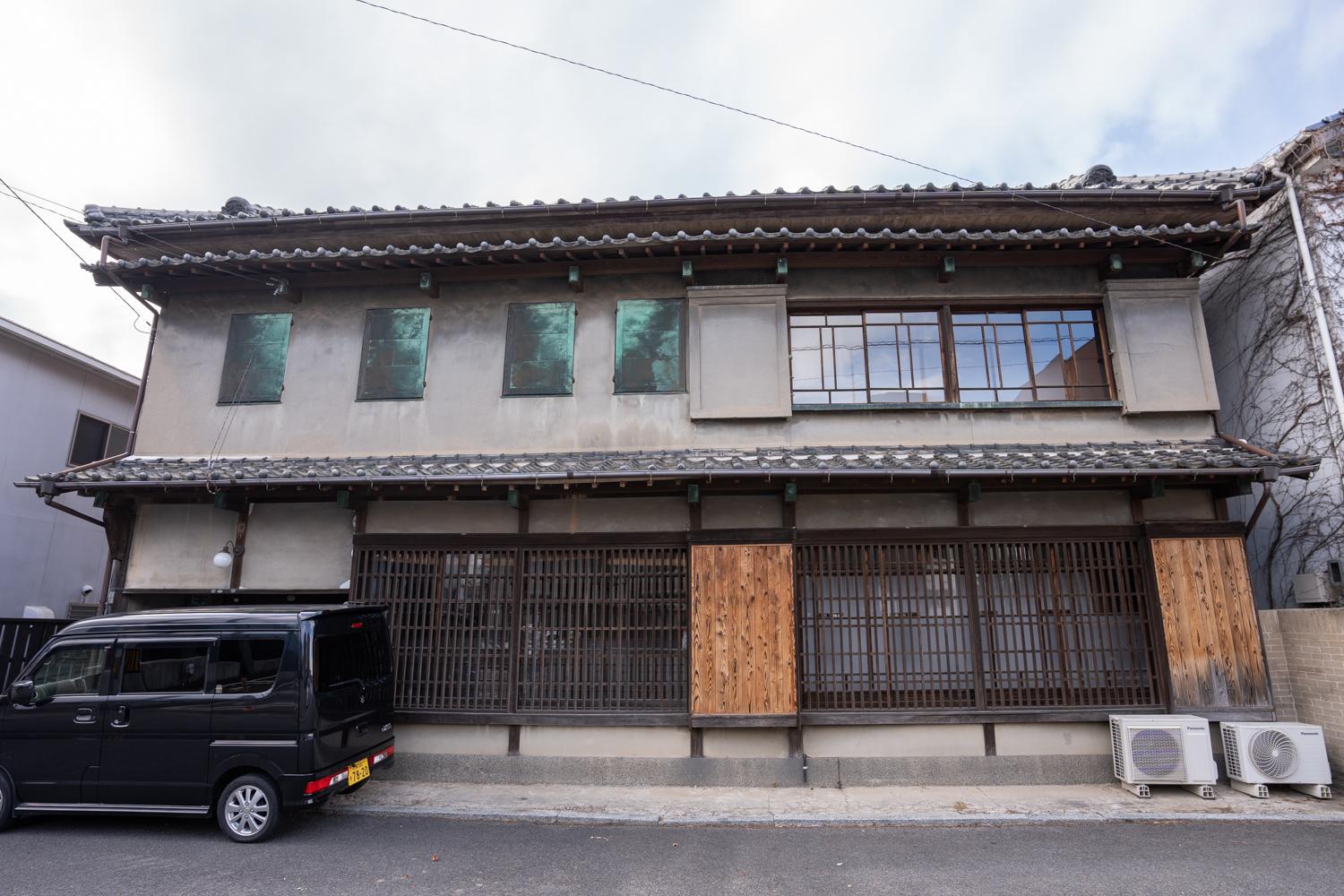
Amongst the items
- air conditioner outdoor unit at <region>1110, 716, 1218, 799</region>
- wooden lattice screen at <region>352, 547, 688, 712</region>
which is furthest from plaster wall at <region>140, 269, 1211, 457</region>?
air conditioner outdoor unit at <region>1110, 716, 1218, 799</region>

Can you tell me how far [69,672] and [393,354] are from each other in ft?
16.1

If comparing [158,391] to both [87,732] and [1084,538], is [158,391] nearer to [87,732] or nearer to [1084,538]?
[87,732]

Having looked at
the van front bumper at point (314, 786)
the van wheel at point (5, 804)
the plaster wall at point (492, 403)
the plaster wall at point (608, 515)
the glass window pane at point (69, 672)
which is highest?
the plaster wall at point (492, 403)

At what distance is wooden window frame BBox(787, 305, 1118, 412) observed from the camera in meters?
8.52

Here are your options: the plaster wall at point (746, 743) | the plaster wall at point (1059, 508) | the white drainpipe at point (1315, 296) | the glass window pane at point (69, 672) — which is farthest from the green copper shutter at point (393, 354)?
the white drainpipe at point (1315, 296)

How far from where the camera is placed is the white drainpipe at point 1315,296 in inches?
308

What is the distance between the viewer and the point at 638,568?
8000mm

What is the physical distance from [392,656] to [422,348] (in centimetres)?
413

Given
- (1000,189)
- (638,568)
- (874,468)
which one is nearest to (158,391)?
(638,568)

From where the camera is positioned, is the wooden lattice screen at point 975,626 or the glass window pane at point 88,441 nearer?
the wooden lattice screen at point 975,626

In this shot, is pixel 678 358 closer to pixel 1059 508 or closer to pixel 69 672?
pixel 1059 508

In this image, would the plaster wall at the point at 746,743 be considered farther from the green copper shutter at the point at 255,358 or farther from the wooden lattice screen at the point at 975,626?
the green copper shutter at the point at 255,358

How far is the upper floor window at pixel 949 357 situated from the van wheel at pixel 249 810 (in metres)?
7.19

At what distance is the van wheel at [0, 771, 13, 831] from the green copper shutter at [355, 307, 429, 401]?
5239 millimetres
